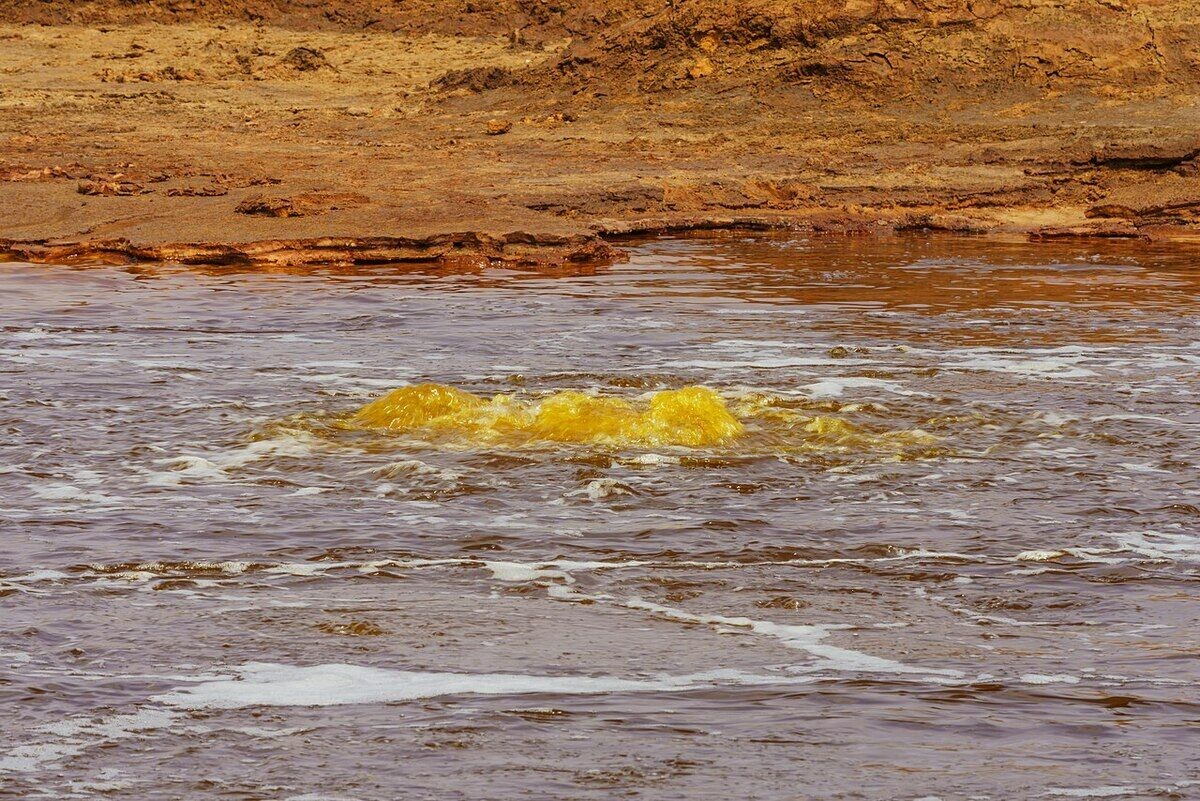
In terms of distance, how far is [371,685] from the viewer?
3.57 meters

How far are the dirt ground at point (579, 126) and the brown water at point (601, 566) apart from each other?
4.13 metres

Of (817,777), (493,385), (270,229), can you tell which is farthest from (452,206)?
(817,777)

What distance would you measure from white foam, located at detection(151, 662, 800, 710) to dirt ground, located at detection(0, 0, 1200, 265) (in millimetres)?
8924

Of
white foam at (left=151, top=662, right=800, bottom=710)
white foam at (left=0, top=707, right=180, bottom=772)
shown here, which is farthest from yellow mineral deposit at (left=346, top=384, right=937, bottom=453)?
white foam at (left=0, top=707, right=180, bottom=772)

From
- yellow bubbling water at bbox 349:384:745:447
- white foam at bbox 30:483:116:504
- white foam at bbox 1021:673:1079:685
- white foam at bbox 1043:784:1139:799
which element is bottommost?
white foam at bbox 30:483:116:504

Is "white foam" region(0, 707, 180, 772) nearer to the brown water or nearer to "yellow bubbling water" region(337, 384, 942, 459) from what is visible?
the brown water

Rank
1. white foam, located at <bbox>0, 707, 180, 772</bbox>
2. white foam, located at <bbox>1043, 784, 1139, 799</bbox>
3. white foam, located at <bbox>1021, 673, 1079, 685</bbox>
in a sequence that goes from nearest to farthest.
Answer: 1. white foam, located at <bbox>1043, 784, 1139, 799</bbox>
2. white foam, located at <bbox>0, 707, 180, 772</bbox>
3. white foam, located at <bbox>1021, 673, 1079, 685</bbox>

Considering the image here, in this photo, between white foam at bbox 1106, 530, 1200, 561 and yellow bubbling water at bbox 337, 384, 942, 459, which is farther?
yellow bubbling water at bbox 337, 384, 942, 459

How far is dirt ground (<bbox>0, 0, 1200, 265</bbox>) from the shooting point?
44.5ft

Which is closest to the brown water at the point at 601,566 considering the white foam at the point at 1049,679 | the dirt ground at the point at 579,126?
the white foam at the point at 1049,679

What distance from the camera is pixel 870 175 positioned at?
16094 mm

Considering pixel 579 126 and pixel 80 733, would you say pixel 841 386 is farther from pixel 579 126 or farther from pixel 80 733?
pixel 579 126

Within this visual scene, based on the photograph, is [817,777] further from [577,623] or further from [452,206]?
[452,206]

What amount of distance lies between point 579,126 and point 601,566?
47.8 ft
